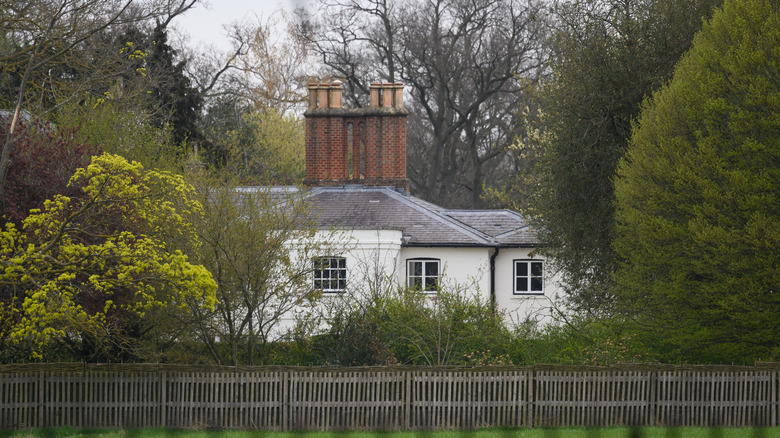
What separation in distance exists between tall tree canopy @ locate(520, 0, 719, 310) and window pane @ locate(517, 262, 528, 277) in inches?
269

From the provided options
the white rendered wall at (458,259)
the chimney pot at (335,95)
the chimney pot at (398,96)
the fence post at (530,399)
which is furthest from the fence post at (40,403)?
the chimney pot at (398,96)

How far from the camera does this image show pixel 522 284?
27.5m

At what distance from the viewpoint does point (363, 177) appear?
97.8ft

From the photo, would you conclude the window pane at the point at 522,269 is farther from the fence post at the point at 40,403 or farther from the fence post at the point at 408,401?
the fence post at the point at 40,403

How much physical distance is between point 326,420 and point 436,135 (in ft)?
97.5

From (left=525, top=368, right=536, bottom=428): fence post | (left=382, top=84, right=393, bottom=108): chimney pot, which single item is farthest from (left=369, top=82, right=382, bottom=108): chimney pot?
(left=525, top=368, right=536, bottom=428): fence post

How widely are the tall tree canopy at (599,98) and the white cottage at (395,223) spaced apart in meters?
4.17

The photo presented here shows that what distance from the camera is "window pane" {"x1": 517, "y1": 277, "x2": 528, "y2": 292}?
90.0 feet

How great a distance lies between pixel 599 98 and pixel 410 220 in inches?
351

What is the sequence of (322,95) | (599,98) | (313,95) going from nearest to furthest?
1. (599,98)
2. (322,95)
3. (313,95)

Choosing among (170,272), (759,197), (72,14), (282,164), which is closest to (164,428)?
(170,272)

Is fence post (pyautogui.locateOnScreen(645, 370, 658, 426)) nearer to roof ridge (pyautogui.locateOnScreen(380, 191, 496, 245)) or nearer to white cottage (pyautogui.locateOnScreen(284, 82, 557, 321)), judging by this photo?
white cottage (pyautogui.locateOnScreen(284, 82, 557, 321))

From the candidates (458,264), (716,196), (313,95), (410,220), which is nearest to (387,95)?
(313,95)

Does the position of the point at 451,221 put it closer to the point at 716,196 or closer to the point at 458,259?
the point at 458,259
